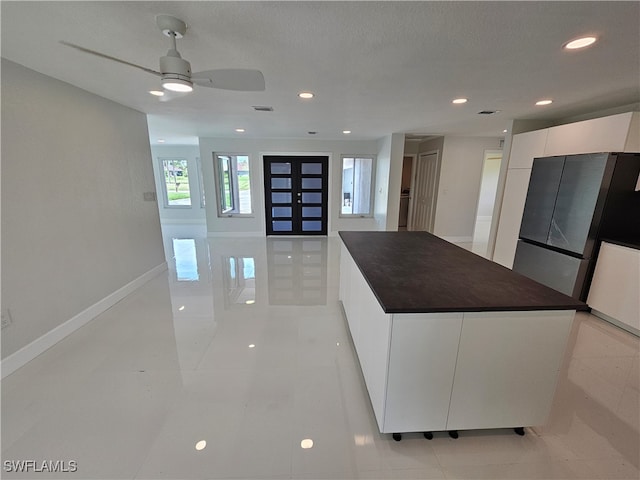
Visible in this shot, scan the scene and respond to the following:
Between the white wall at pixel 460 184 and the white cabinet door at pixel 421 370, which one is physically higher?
the white wall at pixel 460 184

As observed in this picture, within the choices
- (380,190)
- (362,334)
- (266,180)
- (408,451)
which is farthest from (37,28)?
(380,190)

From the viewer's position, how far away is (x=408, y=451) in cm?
150

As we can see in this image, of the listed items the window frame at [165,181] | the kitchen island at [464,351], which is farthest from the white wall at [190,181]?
the kitchen island at [464,351]

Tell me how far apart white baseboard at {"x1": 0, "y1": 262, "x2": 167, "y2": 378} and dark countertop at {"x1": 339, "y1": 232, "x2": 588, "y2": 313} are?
2745mm

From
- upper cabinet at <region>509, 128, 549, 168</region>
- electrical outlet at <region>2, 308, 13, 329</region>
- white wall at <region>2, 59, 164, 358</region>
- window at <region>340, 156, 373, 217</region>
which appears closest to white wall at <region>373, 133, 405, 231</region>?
window at <region>340, 156, 373, 217</region>

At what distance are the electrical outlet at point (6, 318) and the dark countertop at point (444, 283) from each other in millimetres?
2680

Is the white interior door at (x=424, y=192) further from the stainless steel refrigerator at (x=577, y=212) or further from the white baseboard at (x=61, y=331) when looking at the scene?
the white baseboard at (x=61, y=331)

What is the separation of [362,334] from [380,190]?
4.69 meters

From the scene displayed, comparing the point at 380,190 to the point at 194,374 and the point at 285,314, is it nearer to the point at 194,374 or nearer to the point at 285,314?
the point at 285,314

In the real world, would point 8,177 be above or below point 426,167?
below

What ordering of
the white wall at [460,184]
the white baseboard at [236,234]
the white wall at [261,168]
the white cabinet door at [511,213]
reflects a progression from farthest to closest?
the white baseboard at [236,234] → the white wall at [261,168] → the white wall at [460,184] → the white cabinet door at [511,213]

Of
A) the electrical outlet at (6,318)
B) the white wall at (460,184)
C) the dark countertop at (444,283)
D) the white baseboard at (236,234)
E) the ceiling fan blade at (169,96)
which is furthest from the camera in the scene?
the white baseboard at (236,234)

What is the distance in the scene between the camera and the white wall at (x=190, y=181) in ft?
26.2

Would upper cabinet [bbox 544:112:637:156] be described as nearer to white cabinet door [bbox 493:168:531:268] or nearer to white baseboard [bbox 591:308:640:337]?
white cabinet door [bbox 493:168:531:268]
